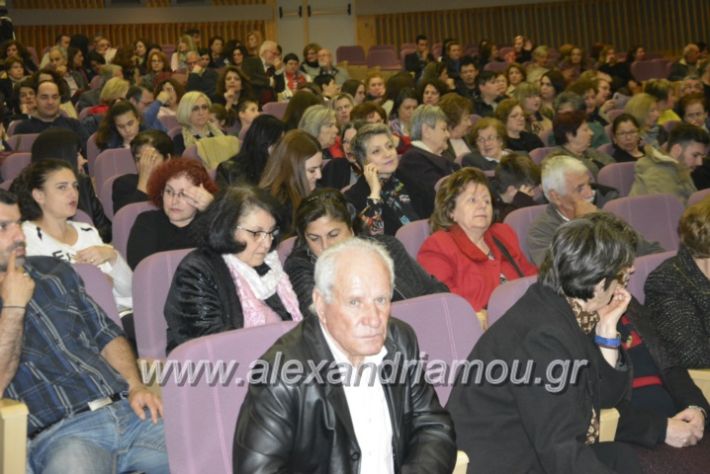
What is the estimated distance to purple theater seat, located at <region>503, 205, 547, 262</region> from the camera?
424 cm

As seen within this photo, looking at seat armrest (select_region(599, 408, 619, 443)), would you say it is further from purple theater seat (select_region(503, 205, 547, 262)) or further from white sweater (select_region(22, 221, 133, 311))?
white sweater (select_region(22, 221, 133, 311))

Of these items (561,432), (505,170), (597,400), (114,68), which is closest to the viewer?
(561,432)

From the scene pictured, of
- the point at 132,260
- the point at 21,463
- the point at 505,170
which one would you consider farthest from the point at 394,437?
the point at 505,170

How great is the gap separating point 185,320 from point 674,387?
4.84 feet

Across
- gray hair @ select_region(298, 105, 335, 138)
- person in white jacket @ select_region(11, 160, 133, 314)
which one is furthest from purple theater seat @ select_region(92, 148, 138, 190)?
person in white jacket @ select_region(11, 160, 133, 314)

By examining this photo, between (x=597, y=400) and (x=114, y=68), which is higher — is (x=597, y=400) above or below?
below

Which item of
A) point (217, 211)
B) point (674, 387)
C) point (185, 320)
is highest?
point (217, 211)

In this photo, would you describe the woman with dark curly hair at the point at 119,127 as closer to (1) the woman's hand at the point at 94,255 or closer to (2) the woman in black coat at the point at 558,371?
(1) the woman's hand at the point at 94,255

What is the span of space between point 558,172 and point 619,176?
150 cm

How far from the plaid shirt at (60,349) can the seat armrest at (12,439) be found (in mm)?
409

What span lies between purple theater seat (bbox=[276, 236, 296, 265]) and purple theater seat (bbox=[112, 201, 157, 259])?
0.81 meters

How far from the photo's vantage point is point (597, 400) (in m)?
2.51

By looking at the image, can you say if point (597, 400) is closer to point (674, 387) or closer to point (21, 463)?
point (674, 387)

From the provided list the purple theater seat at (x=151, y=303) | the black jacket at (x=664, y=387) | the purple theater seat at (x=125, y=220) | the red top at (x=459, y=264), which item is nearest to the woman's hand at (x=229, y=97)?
the purple theater seat at (x=125, y=220)
